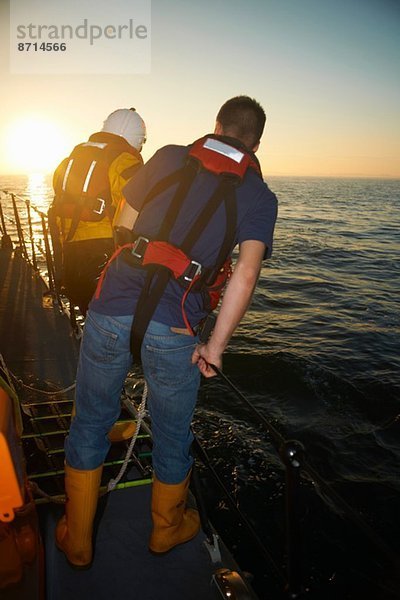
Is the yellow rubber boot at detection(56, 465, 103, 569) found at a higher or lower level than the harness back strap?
lower

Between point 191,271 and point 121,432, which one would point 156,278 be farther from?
point 121,432

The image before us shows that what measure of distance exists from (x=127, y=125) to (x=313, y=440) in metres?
5.20

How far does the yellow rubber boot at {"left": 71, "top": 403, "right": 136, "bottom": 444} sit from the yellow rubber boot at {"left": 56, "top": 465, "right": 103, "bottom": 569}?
1.15 m

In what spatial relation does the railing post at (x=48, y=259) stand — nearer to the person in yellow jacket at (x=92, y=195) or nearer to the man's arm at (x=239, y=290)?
the person in yellow jacket at (x=92, y=195)

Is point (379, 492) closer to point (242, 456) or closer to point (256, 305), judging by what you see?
point (242, 456)

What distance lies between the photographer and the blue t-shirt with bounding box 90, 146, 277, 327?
1.94m

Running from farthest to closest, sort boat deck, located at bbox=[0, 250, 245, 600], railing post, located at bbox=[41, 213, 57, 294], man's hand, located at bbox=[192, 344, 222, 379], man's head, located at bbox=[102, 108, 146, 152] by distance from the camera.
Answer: railing post, located at bbox=[41, 213, 57, 294] → man's head, located at bbox=[102, 108, 146, 152] → boat deck, located at bbox=[0, 250, 245, 600] → man's hand, located at bbox=[192, 344, 222, 379]

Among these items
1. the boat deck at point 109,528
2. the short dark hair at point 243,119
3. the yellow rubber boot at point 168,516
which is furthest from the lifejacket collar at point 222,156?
the boat deck at point 109,528

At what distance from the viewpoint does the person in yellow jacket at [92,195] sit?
3102mm

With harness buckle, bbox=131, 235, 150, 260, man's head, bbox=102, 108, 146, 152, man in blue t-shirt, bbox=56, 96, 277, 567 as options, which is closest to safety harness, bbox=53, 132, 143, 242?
man's head, bbox=102, 108, 146, 152

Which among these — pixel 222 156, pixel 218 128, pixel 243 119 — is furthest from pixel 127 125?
pixel 222 156

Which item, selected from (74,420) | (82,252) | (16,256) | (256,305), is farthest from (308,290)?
(74,420)

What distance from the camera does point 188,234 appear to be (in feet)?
6.47

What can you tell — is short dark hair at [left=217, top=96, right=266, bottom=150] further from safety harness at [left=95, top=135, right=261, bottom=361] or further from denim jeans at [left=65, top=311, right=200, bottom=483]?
denim jeans at [left=65, top=311, right=200, bottom=483]
